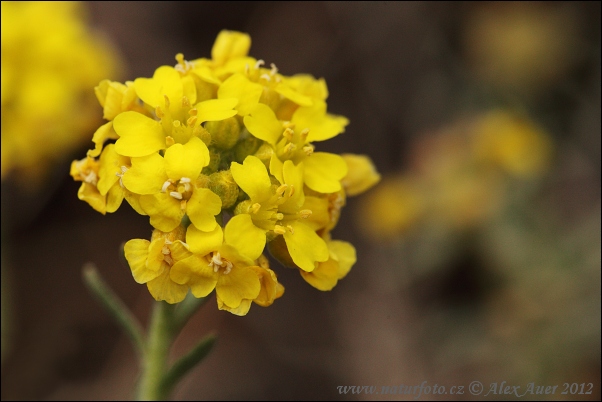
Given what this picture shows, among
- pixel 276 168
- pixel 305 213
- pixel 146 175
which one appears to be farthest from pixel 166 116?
pixel 305 213

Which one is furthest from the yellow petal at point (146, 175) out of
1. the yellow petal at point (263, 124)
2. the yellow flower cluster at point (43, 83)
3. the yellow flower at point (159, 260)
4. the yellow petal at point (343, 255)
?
the yellow flower cluster at point (43, 83)

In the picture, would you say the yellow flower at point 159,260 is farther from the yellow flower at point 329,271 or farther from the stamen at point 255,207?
the yellow flower at point 329,271

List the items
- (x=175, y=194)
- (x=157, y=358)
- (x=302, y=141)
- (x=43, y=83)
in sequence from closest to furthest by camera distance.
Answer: (x=175, y=194)
(x=302, y=141)
(x=157, y=358)
(x=43, y=83)

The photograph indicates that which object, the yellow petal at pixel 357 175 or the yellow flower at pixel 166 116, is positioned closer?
the yellow flower at pixel 166 116

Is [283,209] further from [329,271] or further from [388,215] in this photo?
[388,215]

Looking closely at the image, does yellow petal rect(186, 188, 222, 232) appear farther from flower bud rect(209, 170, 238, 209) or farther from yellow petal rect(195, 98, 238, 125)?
yellow petal rect(195, 98, 238, 125)
